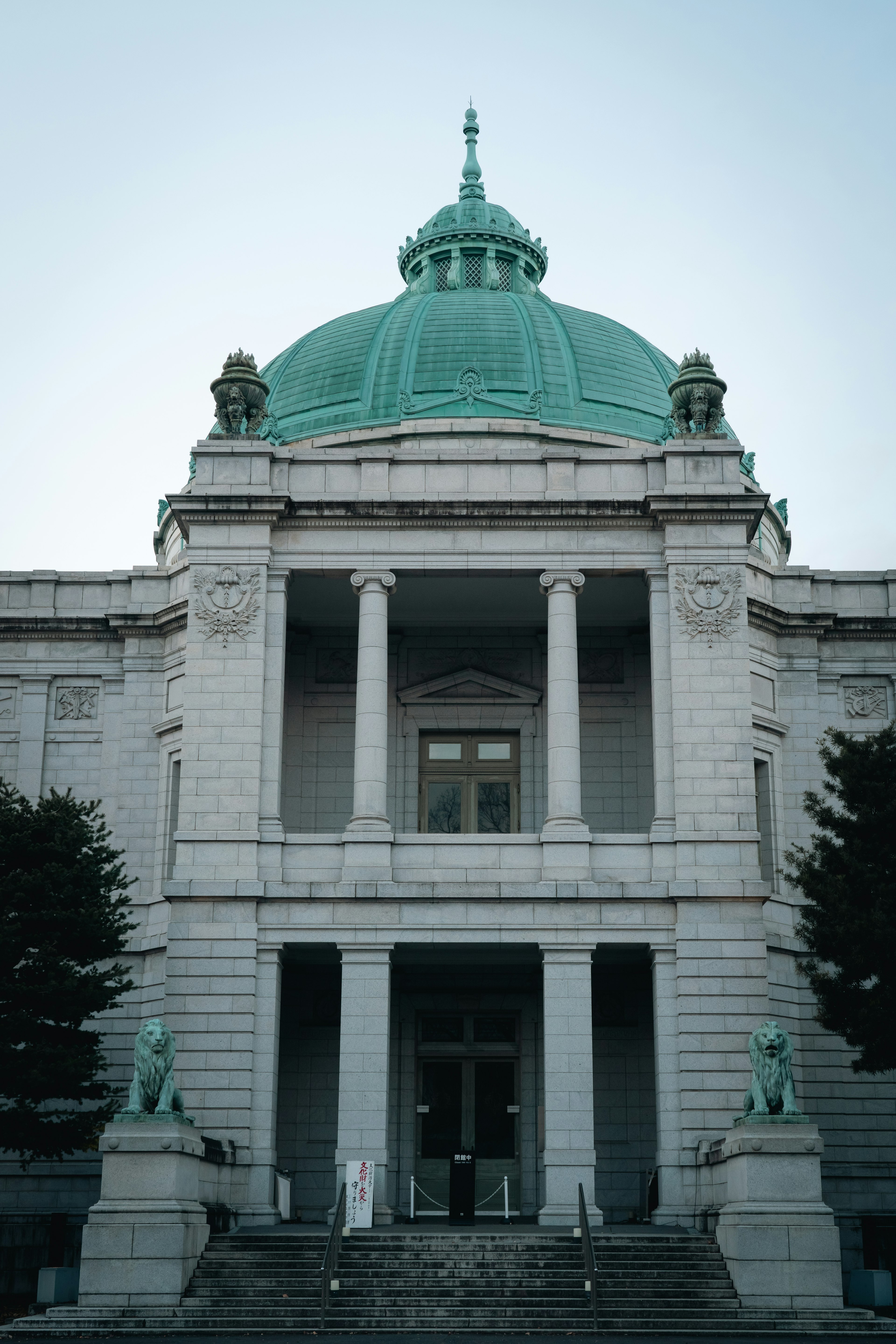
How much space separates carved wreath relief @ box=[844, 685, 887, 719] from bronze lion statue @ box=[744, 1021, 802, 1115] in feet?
41.9

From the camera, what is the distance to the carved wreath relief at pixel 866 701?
3369 centimetres

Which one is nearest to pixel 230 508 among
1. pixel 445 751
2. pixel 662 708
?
pixel 445 751

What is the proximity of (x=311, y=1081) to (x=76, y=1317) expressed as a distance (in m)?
10.3

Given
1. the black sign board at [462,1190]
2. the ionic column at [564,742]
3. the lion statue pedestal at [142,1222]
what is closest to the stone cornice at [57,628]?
the ionic column at [564,742]

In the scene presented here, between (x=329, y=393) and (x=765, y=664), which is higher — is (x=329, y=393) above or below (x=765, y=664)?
above

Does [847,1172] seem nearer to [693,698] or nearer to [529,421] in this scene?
[693,698]

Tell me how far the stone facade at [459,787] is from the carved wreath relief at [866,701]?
0.18 feet

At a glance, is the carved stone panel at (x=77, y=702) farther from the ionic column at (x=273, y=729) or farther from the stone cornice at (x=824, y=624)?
the stone cornice at (x=824, y=624)

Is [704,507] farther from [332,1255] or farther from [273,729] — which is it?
[332,1255]

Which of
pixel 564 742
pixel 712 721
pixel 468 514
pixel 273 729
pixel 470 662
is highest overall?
pixel 468 514

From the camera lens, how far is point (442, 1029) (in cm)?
3084

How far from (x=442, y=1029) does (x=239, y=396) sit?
13.0 meters

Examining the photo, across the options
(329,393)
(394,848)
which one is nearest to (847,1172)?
(394,848)

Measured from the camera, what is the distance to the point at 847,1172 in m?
30.4
